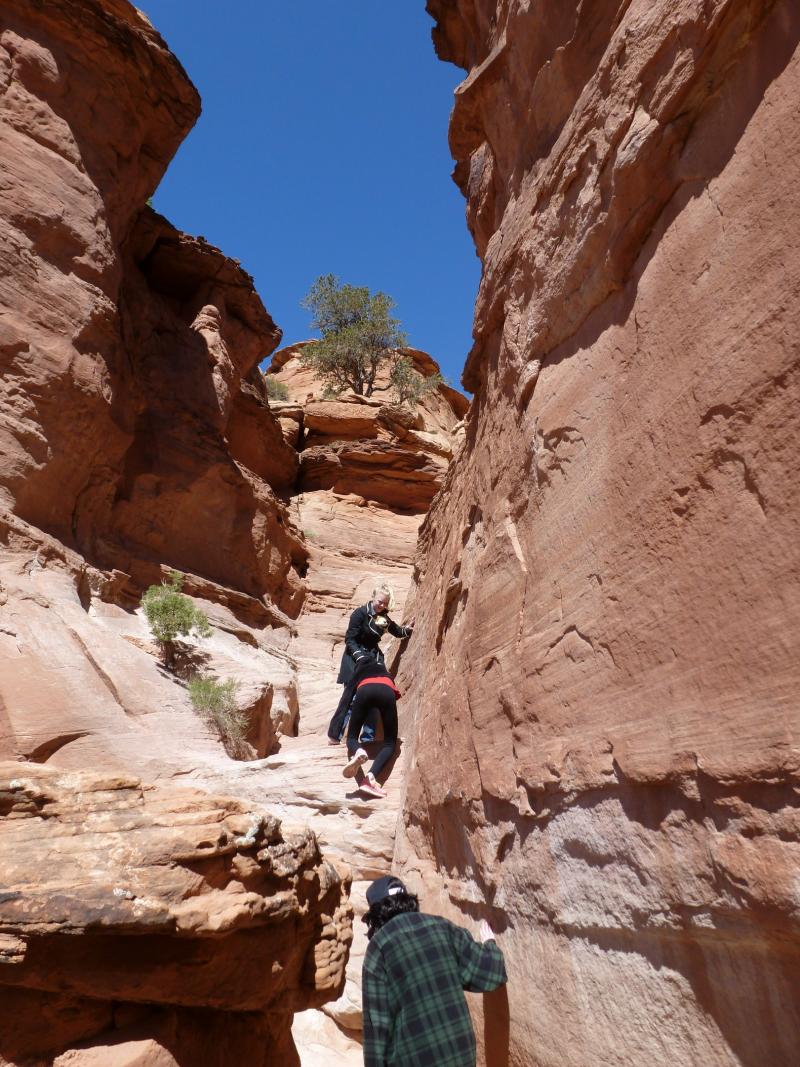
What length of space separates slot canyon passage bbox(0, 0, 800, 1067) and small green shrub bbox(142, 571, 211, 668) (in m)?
1.61

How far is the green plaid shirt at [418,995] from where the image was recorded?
3.52 metres

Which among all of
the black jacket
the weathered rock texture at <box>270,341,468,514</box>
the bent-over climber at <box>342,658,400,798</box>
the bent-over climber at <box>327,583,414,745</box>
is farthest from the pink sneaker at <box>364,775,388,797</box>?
the weathered rock texture at <box>270,341,468,514</box>

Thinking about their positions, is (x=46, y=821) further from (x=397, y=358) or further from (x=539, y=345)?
(x=397, y=358)

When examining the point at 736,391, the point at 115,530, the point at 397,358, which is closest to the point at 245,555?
the point at 115,530

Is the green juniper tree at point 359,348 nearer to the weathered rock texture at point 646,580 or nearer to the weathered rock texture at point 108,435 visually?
the weathered rock texture at point 108,435

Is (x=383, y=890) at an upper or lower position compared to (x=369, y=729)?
lower

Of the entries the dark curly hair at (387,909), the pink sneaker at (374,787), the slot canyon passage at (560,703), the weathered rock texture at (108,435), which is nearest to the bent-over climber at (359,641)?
the slot canyon passage at (560,703)

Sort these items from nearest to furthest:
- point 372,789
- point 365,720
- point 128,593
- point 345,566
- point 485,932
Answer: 1. point 485,932
2. point 372,789
3. point 365,720
4. point 128,593
5. point 345,566

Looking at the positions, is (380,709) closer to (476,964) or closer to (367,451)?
(476,964)

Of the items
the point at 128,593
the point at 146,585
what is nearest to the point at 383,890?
the point at 128,593

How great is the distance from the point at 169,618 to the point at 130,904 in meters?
7.35

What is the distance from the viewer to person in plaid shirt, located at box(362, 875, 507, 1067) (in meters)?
3.52

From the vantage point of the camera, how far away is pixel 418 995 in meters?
3.61

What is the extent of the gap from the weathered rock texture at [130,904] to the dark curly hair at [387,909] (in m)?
0.42
